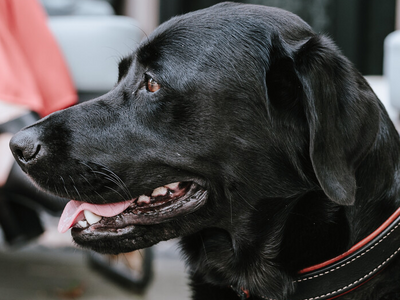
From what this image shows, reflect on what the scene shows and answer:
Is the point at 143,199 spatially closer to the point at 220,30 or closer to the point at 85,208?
the point at 85,208

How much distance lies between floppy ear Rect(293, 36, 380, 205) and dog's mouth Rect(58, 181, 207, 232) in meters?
0.39

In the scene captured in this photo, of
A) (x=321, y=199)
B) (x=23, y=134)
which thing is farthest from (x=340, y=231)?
(x=23, y=134)

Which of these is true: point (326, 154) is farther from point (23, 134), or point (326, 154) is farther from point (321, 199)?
point (23, 134)

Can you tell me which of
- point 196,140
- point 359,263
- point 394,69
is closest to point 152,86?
point 196,140

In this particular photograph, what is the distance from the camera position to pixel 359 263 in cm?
138

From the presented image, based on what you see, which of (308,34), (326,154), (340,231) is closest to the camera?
(326,154)

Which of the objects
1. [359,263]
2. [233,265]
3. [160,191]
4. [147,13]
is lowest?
[147,13]

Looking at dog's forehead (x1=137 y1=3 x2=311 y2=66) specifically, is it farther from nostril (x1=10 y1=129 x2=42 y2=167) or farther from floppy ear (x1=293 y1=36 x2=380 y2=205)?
nostril (x1=10 y1=129 x2=42 y2=167)

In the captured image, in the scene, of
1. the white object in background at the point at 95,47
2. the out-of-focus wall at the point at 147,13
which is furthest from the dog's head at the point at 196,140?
the out-of-focus wall at the point at 147,13

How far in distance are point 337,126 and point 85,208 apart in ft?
2.72

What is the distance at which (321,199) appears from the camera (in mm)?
Answer: 1477

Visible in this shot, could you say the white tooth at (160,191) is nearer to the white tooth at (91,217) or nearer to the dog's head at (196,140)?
the dog's head at (196,140)

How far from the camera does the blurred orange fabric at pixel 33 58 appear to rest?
2.65 metres

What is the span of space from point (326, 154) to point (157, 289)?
197cm
